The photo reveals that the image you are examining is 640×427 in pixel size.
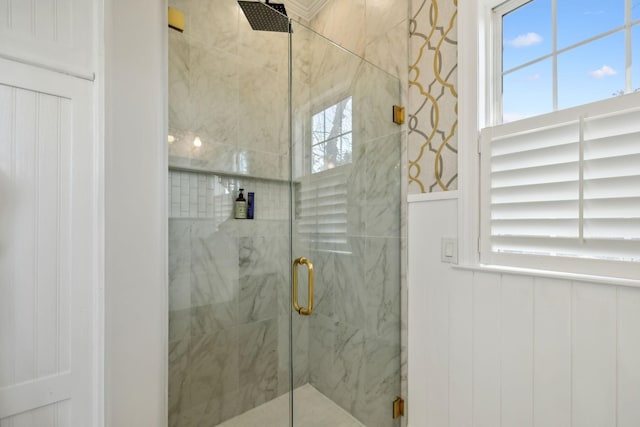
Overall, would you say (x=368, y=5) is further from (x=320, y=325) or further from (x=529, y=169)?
(x=320, y=325)

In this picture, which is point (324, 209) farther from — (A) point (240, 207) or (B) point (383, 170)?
(A) point (240, 207)

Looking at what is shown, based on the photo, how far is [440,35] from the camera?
53.5 inches

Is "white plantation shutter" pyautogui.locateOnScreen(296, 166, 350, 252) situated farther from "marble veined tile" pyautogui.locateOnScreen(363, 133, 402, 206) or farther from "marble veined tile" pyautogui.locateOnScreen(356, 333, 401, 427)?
"marble veined tile" pyautogui.locateOnScreen(356, 333, 401, 427)

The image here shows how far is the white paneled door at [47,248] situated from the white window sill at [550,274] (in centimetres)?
144

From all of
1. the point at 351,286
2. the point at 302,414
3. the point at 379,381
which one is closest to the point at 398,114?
the point at 351,286

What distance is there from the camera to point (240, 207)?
1.74m

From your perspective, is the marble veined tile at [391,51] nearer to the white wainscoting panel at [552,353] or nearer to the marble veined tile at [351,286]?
the marble veined tile at [351,286]

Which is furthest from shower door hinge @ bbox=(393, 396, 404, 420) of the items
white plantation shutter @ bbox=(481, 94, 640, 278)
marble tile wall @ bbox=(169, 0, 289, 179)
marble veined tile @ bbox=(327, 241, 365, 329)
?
marble tile wall @ bbox=(169, 0, 289, 179)

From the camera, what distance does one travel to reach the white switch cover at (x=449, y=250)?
50.8 inches

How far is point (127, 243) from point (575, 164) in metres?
1.58

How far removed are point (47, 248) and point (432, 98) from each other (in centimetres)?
164

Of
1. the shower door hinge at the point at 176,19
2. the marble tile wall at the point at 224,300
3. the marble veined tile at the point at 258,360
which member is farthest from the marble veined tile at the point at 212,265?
the shower door hinge at the point at 176,19

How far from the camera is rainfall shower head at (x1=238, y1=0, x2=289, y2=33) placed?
149 centimetres

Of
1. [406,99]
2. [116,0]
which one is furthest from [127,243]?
[406,99]
